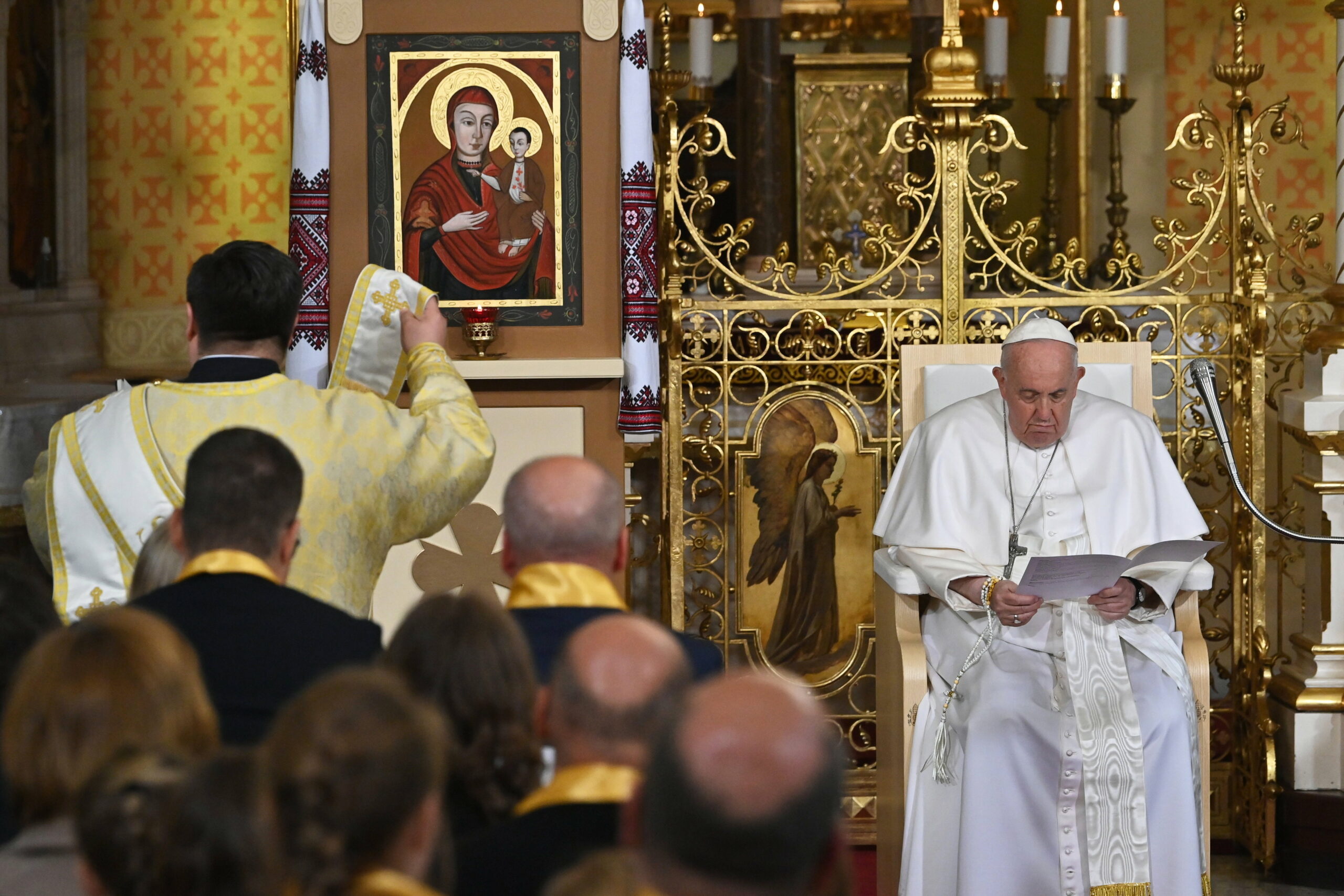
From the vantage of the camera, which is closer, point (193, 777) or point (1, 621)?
point (193, 777)

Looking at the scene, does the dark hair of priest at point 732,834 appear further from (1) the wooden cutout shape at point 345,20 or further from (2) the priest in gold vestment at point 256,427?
(1) the wooden cutout shape at point 345,20

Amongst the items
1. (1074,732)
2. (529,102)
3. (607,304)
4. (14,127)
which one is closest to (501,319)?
(607,304)

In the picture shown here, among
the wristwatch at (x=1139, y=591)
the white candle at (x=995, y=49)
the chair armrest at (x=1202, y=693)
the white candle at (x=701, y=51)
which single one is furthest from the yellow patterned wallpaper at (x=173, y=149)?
the chair armrest at (x=1202, y=693)

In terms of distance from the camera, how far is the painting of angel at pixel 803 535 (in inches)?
239

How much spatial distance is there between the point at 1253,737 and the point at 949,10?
2.69m

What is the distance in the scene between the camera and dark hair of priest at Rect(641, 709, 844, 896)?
1.61 m

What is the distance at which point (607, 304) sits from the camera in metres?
5.47

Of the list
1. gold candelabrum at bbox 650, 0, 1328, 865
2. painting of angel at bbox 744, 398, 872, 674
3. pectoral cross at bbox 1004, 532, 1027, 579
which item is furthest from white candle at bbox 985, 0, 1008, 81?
pectoral cross at bbox 1004, 532, 1027, 579

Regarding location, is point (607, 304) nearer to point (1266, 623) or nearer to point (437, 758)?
point (1266, 623)

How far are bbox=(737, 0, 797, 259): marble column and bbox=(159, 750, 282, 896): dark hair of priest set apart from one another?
7.22 m

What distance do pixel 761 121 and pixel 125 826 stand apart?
7511 mm

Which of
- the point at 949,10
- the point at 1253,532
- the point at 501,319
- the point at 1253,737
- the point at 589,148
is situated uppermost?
the point at 949,10

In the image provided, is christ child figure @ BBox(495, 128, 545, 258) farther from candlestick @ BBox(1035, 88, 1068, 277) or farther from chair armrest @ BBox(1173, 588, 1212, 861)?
candlestick @ BBox(1035, 88, 1068, 277)

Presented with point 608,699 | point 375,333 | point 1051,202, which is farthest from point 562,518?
point 1051,202
